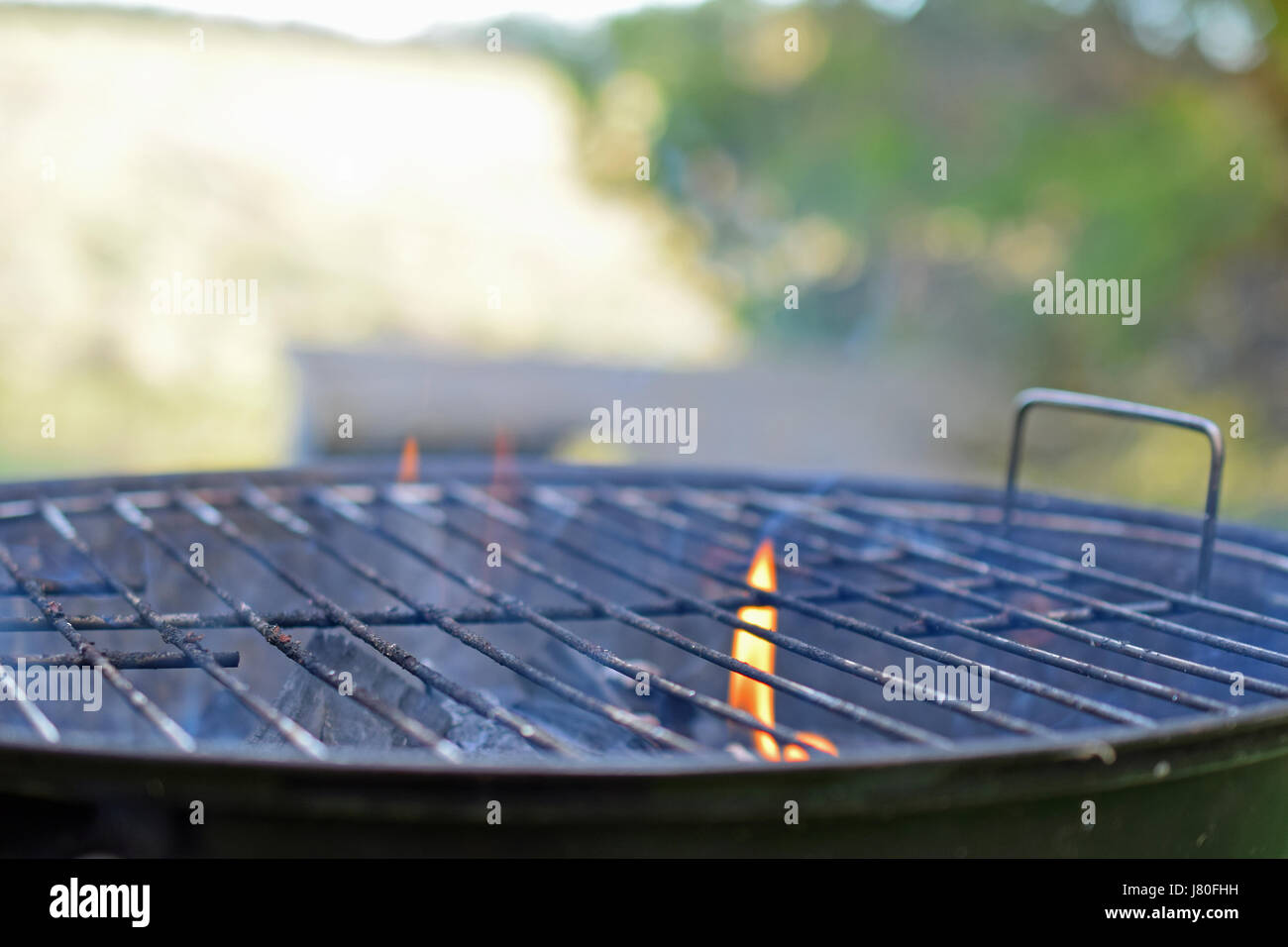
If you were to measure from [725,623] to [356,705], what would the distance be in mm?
481

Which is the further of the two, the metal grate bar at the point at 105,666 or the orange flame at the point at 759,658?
the orange flame at the point at 759,658

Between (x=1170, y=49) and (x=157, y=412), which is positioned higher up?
(x=1170, y=49)

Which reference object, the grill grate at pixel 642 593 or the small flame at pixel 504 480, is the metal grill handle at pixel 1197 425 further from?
the small flame at pixel 504 480

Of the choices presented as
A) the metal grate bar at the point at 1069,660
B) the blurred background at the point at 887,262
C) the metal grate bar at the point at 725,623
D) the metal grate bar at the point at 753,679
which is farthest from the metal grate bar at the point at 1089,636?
the blurred background at the point at 887,262

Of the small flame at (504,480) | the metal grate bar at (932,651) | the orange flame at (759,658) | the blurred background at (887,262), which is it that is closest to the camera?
the metal grate bar at (932,651)

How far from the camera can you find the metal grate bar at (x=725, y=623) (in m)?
1.11

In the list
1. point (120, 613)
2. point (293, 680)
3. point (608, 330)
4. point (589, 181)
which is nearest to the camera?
point (293, 680)

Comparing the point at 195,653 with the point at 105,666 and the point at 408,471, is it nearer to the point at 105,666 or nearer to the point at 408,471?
the point at 105,666

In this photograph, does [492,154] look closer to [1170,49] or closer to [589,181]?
[589,181]

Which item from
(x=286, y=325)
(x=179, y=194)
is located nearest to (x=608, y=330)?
(x=286, y=325)

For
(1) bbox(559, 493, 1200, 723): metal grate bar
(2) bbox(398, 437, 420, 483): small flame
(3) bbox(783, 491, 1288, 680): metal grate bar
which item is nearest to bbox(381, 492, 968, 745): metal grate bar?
(1) bbox(559, 493, 1200, 723): metal grate bar

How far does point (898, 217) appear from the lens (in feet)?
22.3

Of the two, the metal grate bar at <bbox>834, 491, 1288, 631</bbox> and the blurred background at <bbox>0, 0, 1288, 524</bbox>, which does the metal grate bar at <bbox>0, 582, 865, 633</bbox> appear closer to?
the metal grate bar at <bbox>834, 491, 1288, 631</bbox>

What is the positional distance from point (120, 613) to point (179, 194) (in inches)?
518
